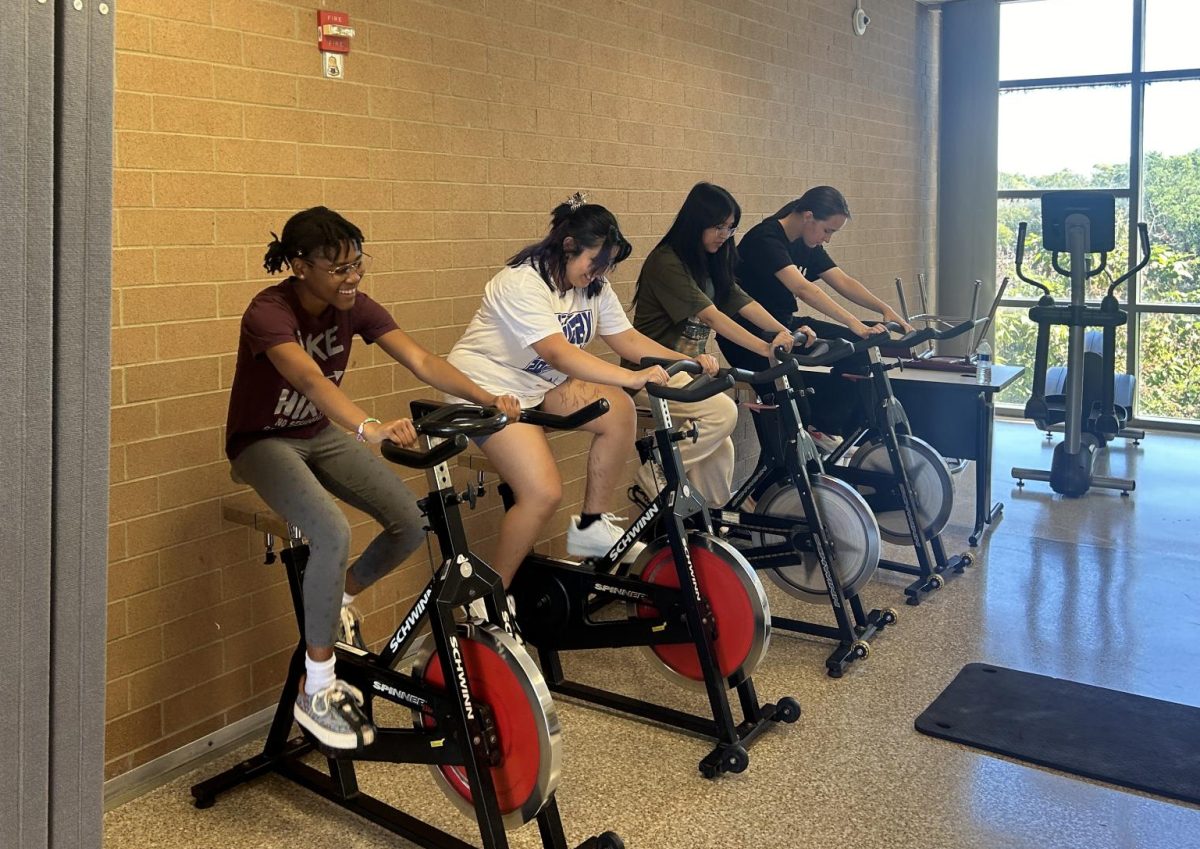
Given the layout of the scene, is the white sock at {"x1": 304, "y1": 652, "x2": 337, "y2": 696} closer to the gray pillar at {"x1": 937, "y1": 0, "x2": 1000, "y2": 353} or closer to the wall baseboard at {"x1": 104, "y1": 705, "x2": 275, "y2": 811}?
the wall baseboard at {"x1": 104, "y1": 705, "x2": 275, "y2": 811}

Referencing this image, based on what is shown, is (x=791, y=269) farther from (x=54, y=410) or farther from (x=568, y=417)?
(x=54, y=410)

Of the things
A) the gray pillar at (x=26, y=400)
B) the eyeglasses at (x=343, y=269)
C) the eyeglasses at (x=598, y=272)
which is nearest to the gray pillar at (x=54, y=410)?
the gray pillar at (x=26, y=400)

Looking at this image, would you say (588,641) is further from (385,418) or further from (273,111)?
(273,111)

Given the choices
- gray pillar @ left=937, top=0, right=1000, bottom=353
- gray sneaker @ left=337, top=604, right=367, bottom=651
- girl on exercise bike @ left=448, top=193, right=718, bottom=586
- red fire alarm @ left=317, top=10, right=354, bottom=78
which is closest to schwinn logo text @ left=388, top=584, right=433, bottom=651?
gray sneaker @ left=337, top=604, right=367, bottom=651

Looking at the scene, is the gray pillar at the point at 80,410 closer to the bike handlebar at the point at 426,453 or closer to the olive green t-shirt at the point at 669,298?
the bike handlebar at the point at 426,453

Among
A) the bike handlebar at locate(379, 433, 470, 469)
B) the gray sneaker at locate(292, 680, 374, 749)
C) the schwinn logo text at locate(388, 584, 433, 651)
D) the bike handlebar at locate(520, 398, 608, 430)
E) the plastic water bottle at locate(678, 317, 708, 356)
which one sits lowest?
the gray sneaker at locate(292, 680, 374, 749)

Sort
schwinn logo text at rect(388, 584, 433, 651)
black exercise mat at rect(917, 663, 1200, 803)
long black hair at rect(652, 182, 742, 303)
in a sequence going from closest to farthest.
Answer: schwinn logo text at rect(388, 584, 433, 651) → black exercise mat at rect(917, 663, 1200, 803) → long black hair at rect(652, 182, 742, 303)

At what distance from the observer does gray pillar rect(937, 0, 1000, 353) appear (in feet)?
27.7

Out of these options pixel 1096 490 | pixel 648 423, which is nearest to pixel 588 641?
pixel 648 423

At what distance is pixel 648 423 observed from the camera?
4.69 m

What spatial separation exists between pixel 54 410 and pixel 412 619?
158 centimetres

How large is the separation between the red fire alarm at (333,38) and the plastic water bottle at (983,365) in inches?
128

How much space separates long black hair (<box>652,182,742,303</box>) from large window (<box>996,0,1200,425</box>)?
192 inches

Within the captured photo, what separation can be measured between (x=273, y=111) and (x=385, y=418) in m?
1.08
